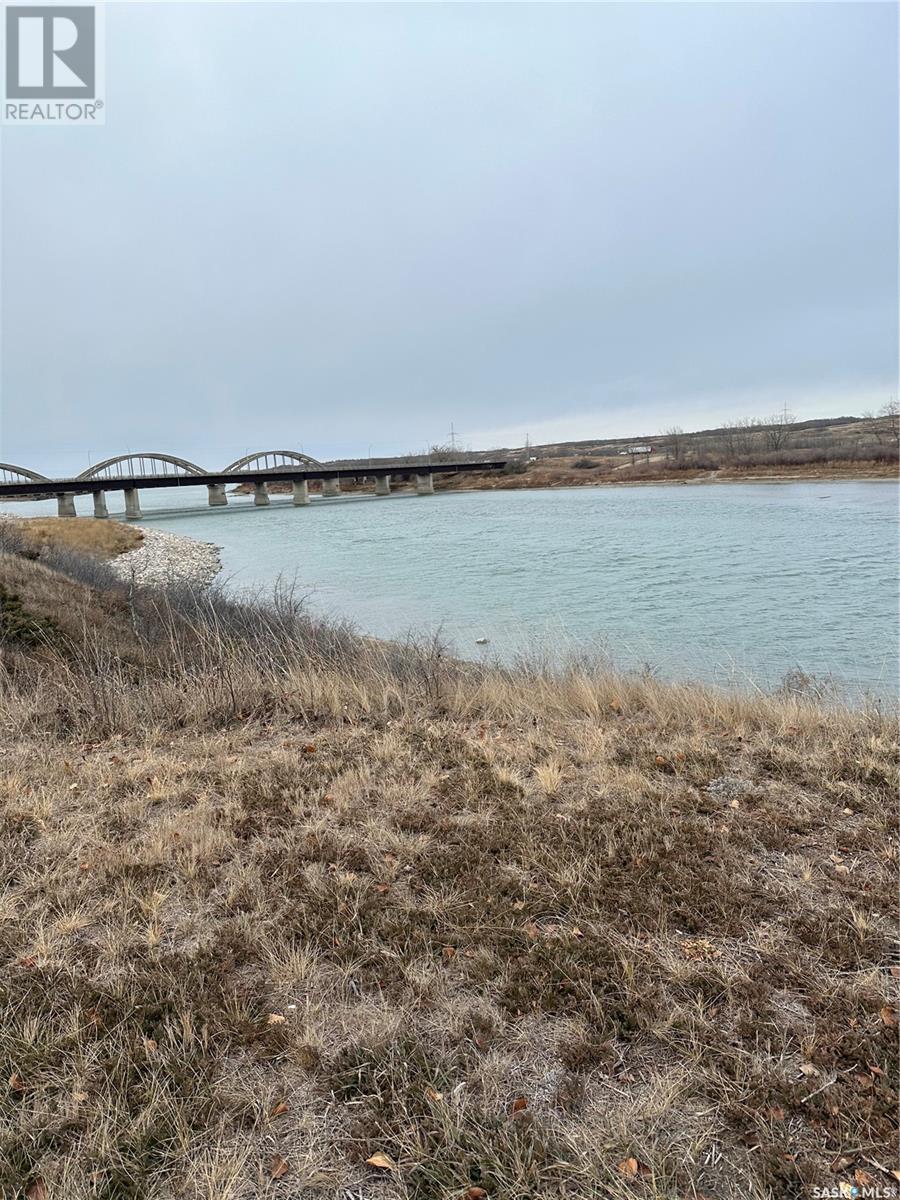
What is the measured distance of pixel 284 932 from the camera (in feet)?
10.9

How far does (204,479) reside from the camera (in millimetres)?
87250

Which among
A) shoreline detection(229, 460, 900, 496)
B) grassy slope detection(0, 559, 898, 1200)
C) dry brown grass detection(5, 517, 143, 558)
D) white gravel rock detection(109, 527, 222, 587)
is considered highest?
shoreline detection(229, 460, 900, 496)

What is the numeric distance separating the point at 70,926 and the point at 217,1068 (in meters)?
1.41

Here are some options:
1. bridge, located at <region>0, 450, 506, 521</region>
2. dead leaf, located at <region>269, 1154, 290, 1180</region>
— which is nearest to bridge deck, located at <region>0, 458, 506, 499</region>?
bridge, located at <region>0, 450, 506, 521</region>

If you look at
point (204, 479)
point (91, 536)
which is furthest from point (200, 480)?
point (91, 536)

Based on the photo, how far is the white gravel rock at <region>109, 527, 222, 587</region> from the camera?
25.9 metres

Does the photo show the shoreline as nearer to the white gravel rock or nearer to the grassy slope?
the white gravel rock

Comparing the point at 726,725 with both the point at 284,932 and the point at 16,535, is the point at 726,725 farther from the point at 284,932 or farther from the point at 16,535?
the point at 16,535

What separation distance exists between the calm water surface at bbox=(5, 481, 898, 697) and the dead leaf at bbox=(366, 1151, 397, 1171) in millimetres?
7612

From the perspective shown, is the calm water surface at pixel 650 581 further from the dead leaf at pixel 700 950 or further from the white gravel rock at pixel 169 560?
the dead leaf at pixel 700 950

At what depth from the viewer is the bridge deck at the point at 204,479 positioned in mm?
71625

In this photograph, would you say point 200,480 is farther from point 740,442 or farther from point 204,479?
point 740,442

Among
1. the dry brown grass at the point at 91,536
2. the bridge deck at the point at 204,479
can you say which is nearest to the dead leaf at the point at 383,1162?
the dry brown grass at the point at 91,536

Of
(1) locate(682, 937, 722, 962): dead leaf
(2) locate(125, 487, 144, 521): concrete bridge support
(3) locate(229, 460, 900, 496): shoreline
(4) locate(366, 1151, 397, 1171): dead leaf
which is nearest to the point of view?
(4) locate(366, 1151, 397, 1171): dead leaf
